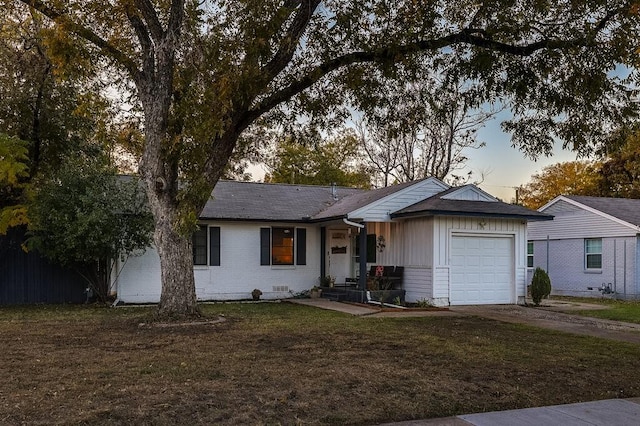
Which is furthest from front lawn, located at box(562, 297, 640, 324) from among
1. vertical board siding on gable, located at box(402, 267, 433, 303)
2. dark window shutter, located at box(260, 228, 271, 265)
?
dark window shutter, located at box(260, 228, 271, 265)

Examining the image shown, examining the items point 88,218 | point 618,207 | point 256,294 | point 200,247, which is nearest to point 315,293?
point 256,294

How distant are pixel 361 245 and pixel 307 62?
19.5 feet

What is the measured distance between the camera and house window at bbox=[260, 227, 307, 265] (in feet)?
58.7

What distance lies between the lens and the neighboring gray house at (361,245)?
15836 millimetres

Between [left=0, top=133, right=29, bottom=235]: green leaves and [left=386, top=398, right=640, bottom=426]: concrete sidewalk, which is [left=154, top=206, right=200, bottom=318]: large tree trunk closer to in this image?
[left=0, top=133, right=29, bottom=235]: green leaves

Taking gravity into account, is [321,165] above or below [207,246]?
above

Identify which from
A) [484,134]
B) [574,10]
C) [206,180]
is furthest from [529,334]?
[484,134]

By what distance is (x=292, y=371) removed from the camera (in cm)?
705

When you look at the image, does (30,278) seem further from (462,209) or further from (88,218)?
(462,209)

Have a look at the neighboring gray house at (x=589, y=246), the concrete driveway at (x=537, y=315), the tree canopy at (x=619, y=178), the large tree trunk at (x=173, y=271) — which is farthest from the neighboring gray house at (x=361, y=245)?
the tree canopy at (x=619, y=178)

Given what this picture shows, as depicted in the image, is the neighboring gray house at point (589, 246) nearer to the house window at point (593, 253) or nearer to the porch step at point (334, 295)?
the house window at point (593, 253)

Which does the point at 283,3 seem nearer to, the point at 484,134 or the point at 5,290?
the point at 5,290

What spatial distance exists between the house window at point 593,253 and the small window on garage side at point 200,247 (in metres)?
14.4

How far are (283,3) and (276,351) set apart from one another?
6256 mm
